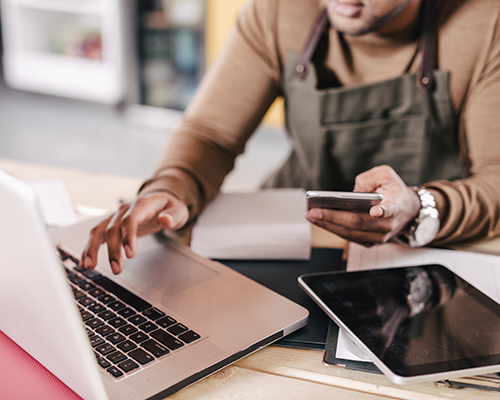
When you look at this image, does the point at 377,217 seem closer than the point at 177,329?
No

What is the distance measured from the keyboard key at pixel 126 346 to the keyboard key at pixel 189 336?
50 mm

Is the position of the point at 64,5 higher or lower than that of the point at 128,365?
higher

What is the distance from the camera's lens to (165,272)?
2.28 ft

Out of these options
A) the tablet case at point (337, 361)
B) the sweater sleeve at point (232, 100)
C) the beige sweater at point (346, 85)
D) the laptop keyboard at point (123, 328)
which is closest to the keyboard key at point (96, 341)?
the laptop keyboard at point (123, 328)

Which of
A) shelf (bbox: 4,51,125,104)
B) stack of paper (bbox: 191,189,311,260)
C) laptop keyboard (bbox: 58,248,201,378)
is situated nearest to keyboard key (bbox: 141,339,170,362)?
laptop keyboard (bbox: 58,248,201,378)

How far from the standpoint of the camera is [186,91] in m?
3.41

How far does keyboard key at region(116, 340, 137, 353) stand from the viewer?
0.52m

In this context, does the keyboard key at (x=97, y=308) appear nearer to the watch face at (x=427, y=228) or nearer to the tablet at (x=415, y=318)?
the tablet at (x=415, y=318)

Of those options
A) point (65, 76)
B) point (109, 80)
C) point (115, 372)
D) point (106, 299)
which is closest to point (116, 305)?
point (106, 299)

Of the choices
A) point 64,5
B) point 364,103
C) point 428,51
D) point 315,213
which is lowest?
point 315,213

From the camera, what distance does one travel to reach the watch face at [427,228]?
2.55 feet

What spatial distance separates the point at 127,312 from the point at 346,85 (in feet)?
2.37

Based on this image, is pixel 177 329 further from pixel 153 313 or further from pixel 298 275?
pixel 298 275

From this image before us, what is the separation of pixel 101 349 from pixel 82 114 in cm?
328
